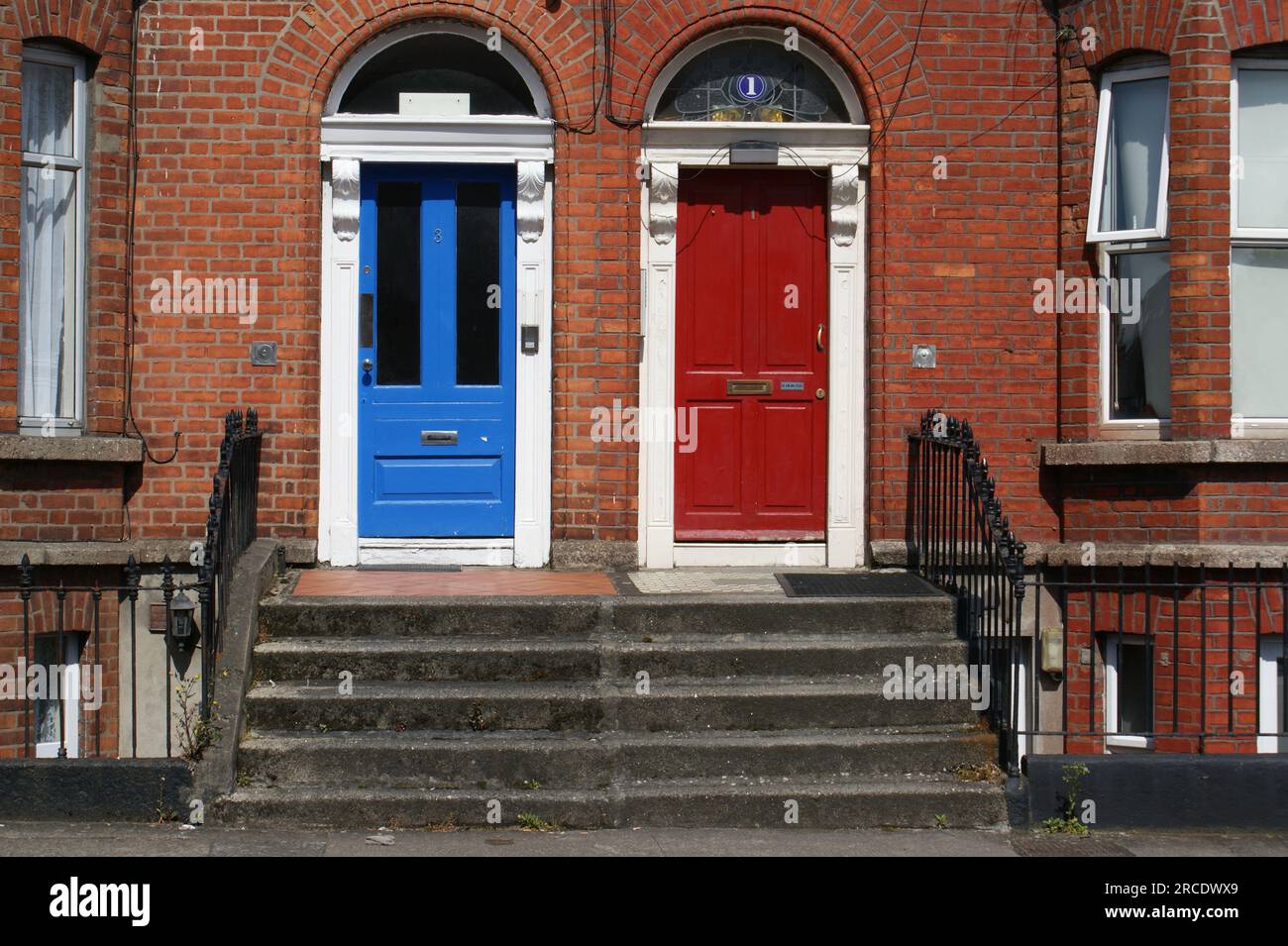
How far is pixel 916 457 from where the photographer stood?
940 centimetres

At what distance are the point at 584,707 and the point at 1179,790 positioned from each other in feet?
8.91

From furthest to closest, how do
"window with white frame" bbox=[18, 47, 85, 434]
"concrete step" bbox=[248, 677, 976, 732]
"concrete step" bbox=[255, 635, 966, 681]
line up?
"window with white frame" bbox=[18, 47, 85, 434]
"concrete step" bbox=[255, 635, 966, 681]
"concrete step" bbox=[248, 677, 976, 732]

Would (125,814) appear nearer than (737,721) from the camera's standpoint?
Yes

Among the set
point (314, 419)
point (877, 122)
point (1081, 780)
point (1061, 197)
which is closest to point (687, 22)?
point (877, 122)

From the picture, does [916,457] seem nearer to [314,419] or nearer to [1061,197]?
[1061,197]

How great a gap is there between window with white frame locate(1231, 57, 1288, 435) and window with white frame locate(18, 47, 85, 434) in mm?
6612

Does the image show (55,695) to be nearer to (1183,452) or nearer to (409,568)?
(409,568)

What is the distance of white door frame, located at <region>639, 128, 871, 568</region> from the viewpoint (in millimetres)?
9555

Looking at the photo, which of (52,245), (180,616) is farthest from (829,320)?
(52,245)

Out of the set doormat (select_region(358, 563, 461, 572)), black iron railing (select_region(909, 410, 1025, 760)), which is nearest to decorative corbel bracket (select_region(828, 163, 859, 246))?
black iron railing (select_region(909, 410, 1025, 760))

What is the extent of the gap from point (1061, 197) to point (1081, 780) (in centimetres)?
393

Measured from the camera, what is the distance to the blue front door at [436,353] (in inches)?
376

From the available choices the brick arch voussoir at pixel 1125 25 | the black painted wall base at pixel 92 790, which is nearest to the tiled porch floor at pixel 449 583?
the black painted wall base at pixel 92 790

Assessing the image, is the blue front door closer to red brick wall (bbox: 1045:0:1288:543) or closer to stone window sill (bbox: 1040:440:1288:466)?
stone window sill (bbox: 1040:440:1288:466)
